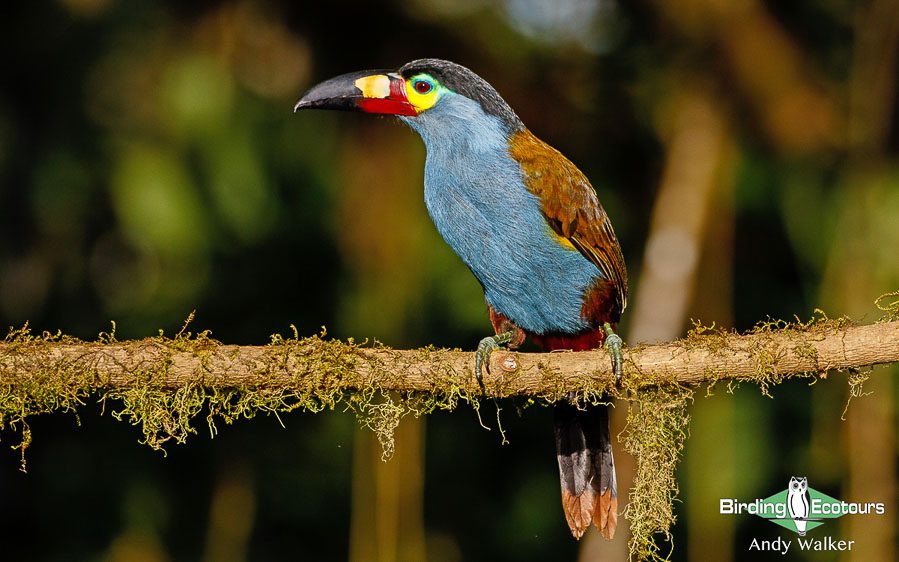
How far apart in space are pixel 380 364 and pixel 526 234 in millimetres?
752

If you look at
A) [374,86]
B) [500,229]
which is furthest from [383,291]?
[500,229]

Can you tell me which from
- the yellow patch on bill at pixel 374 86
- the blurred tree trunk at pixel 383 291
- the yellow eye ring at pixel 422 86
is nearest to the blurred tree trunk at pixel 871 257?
the blurred tree trunk at pixel 383 291

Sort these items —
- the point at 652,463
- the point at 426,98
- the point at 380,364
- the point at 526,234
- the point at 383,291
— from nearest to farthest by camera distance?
1. the point at 380,364
2. the point at 652,463
3. the point at 526,234
4. the point at 426,98
5. the point at 383,291

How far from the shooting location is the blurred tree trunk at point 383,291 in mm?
4605

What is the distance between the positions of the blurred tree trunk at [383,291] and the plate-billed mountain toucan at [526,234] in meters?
1.50

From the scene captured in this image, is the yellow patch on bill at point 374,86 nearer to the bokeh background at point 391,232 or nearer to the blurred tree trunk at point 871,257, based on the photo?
the bokeh background at point 391,232

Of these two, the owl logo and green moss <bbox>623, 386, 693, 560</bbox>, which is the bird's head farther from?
the owl logo

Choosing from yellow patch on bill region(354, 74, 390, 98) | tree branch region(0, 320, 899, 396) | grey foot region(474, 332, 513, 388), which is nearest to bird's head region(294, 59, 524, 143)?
yellow patch on bill region(354, 74, 390, 98)

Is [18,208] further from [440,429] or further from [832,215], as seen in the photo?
[832,215]

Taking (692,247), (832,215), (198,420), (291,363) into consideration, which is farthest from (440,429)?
(291,363)

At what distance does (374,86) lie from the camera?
3393mm

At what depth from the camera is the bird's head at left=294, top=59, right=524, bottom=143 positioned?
3.30 meters

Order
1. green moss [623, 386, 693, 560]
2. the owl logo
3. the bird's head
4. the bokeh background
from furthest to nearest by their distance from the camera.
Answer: the bokeh background
the owl logo
the bird's head
green moss [623, 386, 693, 560]

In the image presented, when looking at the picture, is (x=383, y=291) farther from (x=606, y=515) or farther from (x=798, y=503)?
(x=798, y=503)
